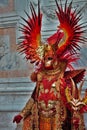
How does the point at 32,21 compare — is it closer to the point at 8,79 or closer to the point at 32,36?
the point at 32,36

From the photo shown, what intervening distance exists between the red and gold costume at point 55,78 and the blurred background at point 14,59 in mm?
798

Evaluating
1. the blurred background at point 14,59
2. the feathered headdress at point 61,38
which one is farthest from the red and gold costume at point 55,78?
the blurred background at point 14,59

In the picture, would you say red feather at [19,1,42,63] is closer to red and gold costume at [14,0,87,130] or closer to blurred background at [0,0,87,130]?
red and gold costume at [14,0,87,130]

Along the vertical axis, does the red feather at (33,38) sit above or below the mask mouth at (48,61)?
above

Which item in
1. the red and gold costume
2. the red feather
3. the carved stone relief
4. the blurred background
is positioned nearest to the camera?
the red and gold costume

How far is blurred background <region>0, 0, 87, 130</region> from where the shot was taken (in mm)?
3445

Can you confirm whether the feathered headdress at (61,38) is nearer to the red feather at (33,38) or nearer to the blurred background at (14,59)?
the red feather at (33,38)

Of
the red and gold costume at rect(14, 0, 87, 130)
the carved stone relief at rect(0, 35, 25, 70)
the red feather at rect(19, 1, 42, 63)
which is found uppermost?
the carved stone relief at rect(0, 35, 25, 70)

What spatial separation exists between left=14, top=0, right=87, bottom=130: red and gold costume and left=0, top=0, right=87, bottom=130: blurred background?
80 cm

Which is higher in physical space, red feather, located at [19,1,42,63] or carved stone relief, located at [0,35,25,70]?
carved stone relief, located at [0,35,25,70]

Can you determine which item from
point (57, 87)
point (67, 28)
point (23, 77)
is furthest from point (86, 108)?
point (23, 77)

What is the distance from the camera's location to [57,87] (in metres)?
2.53

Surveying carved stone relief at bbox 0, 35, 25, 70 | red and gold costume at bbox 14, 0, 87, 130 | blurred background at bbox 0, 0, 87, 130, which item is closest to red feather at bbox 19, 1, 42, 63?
red and gold costume at bbox 14, 0, 87, 130

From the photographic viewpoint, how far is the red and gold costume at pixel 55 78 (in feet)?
8.24
